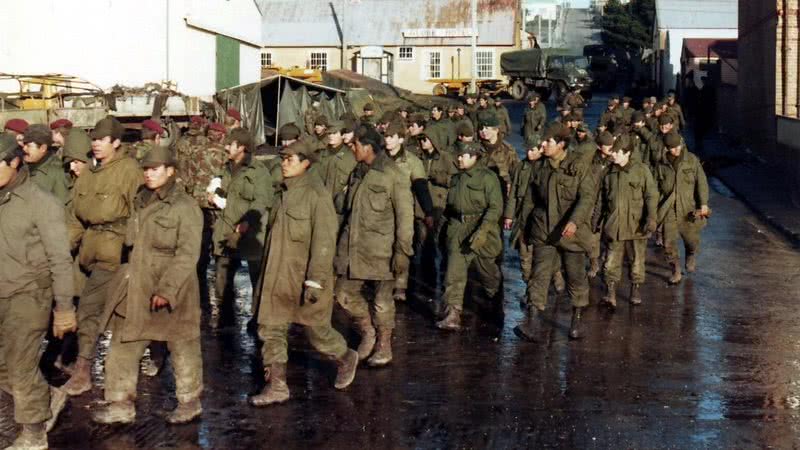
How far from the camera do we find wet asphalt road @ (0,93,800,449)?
7.73m

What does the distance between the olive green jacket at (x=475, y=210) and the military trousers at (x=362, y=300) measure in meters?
1.31

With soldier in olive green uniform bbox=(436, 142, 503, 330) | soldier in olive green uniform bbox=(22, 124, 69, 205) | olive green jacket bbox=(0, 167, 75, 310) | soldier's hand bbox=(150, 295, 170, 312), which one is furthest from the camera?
soldier in olive green uniform bbox=(436, 142, 503, 330)

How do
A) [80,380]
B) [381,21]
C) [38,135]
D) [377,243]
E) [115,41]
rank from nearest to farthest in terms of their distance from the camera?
[80,380], [38,135], [377,243], [115,41], [381,21]

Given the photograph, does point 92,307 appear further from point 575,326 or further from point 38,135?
point 575,326

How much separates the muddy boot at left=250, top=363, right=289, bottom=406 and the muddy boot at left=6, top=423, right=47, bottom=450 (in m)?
1.55

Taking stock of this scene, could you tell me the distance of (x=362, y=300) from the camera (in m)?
Result: 9.85

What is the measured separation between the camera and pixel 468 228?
11.1m

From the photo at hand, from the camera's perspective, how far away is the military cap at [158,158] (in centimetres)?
783

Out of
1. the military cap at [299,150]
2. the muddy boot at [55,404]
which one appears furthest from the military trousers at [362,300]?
the muddy boot at [55,404]

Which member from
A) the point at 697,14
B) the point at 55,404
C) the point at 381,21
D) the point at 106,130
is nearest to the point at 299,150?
the point at 106,130

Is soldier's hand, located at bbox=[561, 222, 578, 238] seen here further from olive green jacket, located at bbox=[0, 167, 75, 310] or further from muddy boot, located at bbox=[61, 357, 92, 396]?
olive green jacket, located at bbox=[0, 167, 75, 310]

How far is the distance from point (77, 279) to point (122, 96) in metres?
17.3

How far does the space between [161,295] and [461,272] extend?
400cm

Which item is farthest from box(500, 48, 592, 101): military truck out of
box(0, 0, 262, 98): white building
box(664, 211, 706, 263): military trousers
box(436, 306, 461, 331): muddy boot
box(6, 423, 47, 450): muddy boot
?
box(6, 423, 47, 450): muddy boot
